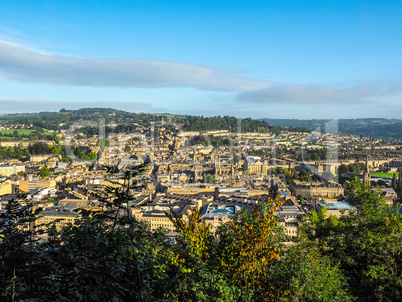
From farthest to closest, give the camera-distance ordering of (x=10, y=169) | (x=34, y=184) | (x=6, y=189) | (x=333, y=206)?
(x=10, y=169), (x=34, y=184), (x=6, y=189), (x=333, y=206)

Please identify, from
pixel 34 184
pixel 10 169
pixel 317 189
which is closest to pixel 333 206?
pixel 317 189

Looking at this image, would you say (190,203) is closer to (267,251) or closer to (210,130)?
(267,251)

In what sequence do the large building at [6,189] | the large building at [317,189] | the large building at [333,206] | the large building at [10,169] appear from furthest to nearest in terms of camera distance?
the large building at [10,169] → the large building at [317,189] → the large building at [6,189] → the large building at [333,206]

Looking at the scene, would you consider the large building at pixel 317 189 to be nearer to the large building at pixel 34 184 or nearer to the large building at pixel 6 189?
the large building at pixel 34 184

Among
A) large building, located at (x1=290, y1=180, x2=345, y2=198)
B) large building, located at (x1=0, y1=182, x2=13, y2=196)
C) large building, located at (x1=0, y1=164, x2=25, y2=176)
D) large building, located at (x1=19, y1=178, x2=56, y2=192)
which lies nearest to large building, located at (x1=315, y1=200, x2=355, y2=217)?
large building, located at (x1=290, y1=180, x2=345, y2=198)

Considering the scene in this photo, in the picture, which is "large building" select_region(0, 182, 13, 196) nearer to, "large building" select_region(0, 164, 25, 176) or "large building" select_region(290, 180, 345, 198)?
"large building" select_region(0, 164, 25, 176)

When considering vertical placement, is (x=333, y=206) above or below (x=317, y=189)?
above

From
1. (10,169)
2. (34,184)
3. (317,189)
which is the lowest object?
(317,189)

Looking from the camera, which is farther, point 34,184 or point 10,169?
point 10,169

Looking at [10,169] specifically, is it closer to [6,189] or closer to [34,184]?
[34,184]

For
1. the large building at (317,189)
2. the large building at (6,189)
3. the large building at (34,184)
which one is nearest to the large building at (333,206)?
the large building at (317,189)

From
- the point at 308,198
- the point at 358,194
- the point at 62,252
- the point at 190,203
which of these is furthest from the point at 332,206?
the point at 62,252
